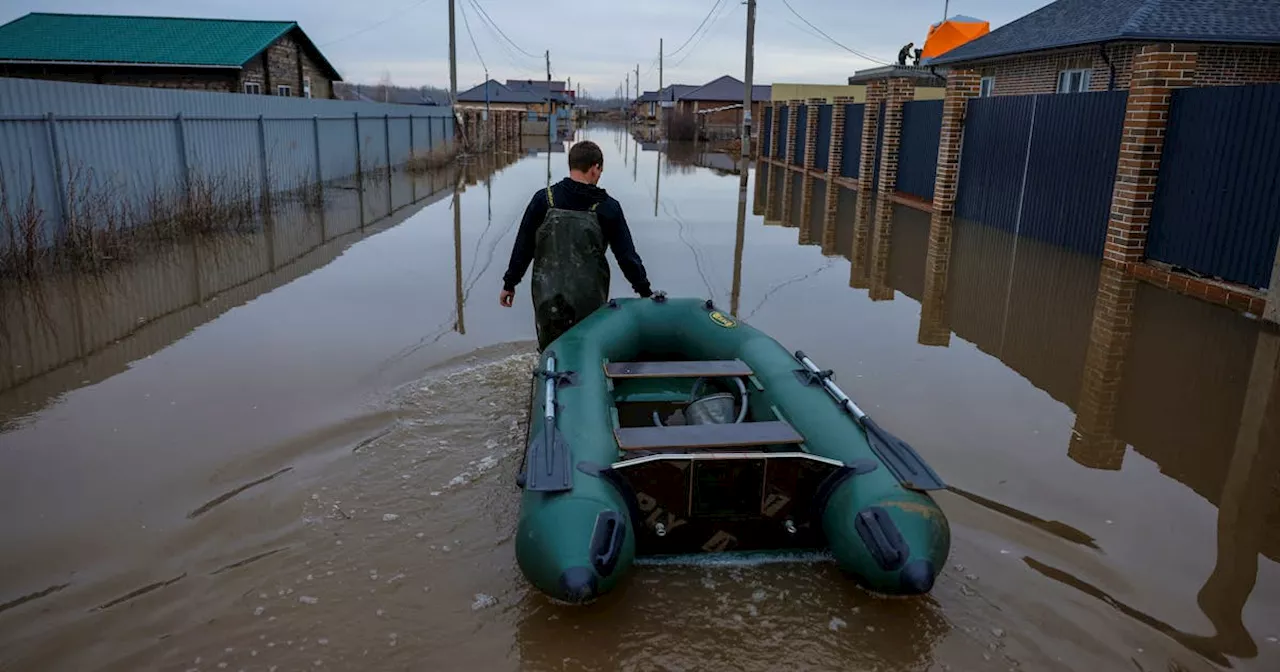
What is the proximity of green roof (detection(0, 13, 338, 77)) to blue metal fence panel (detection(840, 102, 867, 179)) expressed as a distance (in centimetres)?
1643

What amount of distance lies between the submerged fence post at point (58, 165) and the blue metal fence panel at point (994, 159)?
1153 cm

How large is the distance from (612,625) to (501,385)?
8.85 ft

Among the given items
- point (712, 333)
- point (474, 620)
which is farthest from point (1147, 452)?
point (474, 620)

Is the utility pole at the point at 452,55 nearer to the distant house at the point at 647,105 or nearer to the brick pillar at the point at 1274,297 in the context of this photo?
the brick pillar at the point at 1274,297

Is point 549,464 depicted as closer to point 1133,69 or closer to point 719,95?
point 1133,69

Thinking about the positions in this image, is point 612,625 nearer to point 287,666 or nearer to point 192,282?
point 287,666

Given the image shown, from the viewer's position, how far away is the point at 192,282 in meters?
8.23

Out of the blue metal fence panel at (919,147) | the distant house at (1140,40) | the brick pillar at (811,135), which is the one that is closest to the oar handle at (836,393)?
the blue metal fence panel at (919,147)

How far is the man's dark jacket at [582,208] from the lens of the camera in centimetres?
462

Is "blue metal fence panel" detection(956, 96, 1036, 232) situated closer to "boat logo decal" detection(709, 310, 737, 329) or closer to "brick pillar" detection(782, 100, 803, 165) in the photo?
"boat logo decal" detection(709, 310, 737, 329)

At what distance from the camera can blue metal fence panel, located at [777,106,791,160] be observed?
28.4 m

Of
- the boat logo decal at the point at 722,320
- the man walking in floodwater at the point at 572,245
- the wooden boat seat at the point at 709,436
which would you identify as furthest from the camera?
the boat logo decal at the point at 722,320

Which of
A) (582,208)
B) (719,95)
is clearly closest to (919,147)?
(582,208)

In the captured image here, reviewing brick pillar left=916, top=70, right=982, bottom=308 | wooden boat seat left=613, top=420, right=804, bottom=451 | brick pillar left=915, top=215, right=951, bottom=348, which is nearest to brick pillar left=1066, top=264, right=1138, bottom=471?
brick pillar left=915, top=215, right=951, bottom=348
